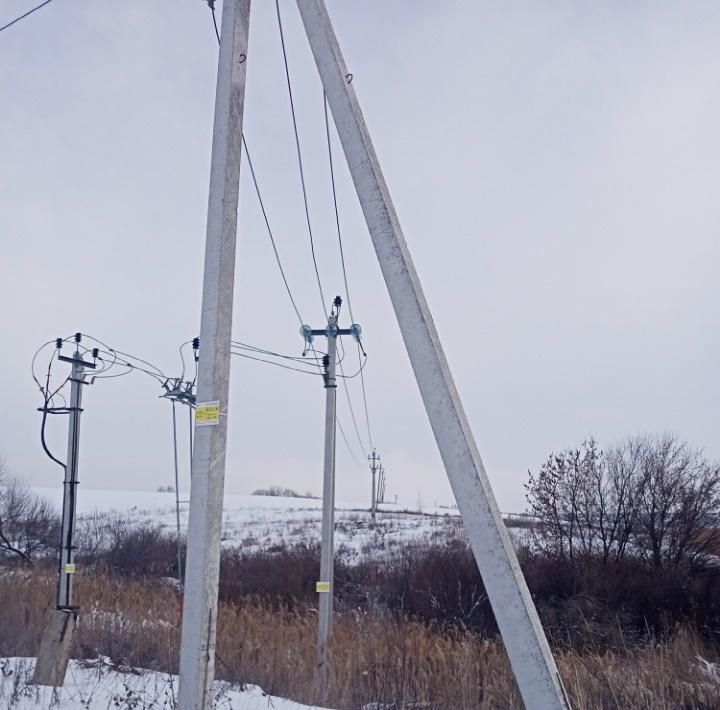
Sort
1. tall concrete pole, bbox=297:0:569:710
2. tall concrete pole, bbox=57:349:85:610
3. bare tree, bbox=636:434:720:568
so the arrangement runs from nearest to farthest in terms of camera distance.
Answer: tall concrete pole, bbox=297:0:569:710, tall concrete pole, bbox=57:349:85:610, bare tree, bbox=636:434:720:568

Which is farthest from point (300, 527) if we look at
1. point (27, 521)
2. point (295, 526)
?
point (27, 521)

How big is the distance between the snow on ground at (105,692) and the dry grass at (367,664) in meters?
0.52

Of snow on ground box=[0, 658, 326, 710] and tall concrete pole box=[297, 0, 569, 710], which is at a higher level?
tall concrete pole box=[297, 0, 569, 710]

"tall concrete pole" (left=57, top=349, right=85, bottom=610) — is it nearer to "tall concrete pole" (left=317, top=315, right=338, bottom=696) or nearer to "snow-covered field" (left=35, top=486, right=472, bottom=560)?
"tall concrete pole" (left=317, top=315, right=338, bottom=696)

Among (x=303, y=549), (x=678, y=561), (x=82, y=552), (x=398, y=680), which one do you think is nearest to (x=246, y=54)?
(x=398, y=680)

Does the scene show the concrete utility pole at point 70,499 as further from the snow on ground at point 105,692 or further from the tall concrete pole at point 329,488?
the tall concrete pole at point 329,488

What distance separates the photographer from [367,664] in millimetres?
9242

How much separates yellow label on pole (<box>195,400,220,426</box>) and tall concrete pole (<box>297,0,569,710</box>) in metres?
1.31

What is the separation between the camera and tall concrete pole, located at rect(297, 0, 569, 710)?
337 centimetres

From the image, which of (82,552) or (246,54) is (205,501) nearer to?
(246,54)

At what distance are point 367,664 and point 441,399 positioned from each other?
6513mm

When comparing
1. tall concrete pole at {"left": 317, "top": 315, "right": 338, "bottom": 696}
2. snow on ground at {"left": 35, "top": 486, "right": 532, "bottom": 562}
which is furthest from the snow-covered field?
tall concrete pole at {"left": 317, "top": 315, "right": 338, "bottom": 696}

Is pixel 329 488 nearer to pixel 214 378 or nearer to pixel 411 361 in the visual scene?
pixel 214 378

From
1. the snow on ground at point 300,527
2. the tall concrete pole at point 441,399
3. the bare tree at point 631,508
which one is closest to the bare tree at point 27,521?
the snow on ground at point 300,527
